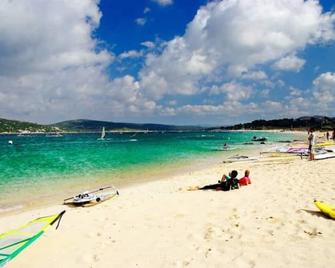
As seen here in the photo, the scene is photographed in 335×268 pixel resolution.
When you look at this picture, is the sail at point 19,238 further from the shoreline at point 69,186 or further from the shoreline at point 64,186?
the shoreline at point 64,186

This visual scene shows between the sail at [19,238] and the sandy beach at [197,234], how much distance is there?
0.42 m

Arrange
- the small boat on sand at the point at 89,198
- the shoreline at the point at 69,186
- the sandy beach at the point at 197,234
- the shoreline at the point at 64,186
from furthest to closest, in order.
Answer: the shoreline at the point at 64,186 → the shoreline at the point at 69,186 → the small boat on sand at the point at 89,198 → the sandy beach at the point at 197,234

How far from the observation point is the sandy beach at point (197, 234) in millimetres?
6512

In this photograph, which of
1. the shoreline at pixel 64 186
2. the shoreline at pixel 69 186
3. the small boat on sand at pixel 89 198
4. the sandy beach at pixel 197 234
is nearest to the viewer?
the sandy beach at pixel 197 234

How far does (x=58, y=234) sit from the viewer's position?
8984 millimetres

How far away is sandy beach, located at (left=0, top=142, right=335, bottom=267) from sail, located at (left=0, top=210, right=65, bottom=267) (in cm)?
42

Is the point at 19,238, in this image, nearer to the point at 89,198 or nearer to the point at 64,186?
the point at 89,198

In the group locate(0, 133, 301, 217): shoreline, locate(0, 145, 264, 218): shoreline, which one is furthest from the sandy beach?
locate(0, 133, 301, 217): shoreline

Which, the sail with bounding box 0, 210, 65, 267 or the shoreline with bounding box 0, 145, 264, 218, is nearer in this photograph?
the sail with bounding box 0, 210, 65, 267

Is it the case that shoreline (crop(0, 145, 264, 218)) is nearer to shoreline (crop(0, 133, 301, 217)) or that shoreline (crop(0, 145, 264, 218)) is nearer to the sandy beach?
shoreline (crop(0, 133, 301, 217))

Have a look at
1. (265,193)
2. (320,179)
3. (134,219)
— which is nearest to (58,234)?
(134,219)

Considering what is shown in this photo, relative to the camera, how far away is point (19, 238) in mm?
7586

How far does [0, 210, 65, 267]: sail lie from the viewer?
21.6 feet

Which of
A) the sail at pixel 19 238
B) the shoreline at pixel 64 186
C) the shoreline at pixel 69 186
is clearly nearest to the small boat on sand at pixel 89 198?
the shoreline at pixel 69 186
